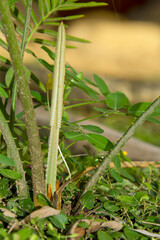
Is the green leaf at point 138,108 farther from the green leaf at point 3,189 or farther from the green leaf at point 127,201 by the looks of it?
the green leaf at point 3,189

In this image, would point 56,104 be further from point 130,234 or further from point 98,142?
point 130,234

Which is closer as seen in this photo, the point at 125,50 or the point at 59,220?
the point at 59,220

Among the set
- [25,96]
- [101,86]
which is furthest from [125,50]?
[25,96]

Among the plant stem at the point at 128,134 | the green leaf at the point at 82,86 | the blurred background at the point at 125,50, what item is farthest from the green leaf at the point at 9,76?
the blurred background at the point at 125,50

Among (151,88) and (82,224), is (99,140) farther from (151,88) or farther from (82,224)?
(151,88)

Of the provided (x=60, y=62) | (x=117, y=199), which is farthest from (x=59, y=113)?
(x=117, y=199)
